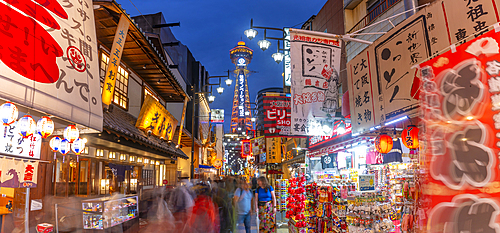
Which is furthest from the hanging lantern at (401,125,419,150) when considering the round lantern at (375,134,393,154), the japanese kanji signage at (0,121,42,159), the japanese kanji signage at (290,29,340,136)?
the japanese kanji signage at (0,121,42,159)

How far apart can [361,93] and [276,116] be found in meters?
7.80

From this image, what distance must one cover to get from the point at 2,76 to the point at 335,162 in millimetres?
16473

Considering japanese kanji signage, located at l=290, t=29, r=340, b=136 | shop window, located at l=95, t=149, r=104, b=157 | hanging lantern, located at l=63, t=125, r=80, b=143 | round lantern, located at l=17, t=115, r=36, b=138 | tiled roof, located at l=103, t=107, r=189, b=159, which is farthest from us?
shop window, located at l=95, t=149, r=104, b=157

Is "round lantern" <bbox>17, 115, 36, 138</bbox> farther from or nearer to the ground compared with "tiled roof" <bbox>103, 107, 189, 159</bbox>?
nearer to the ground

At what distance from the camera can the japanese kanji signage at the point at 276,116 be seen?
1445cm

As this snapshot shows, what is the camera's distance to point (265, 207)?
1062cm

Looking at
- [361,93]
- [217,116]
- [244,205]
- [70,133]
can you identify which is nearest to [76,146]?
Answer: [70,133]

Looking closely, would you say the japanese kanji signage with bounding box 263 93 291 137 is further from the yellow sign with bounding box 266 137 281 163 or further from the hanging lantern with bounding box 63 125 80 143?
the hanging lantern with bounding box 63 125 80 143

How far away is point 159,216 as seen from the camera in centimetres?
820

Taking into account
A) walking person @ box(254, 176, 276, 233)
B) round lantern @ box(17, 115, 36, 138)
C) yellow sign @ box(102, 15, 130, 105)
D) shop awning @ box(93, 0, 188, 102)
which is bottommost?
walking person @ box(254, 176, 276, 233)

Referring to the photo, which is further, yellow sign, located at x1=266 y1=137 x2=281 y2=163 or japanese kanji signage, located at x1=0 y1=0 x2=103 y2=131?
yellow sign, located at x1=266 y1=137 x2=281 y2=163

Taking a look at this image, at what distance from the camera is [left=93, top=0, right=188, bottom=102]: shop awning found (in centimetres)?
939

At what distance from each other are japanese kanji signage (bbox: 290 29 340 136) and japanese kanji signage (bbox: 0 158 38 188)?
23.9 ft

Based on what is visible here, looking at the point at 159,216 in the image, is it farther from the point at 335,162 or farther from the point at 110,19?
the point at 335,162
